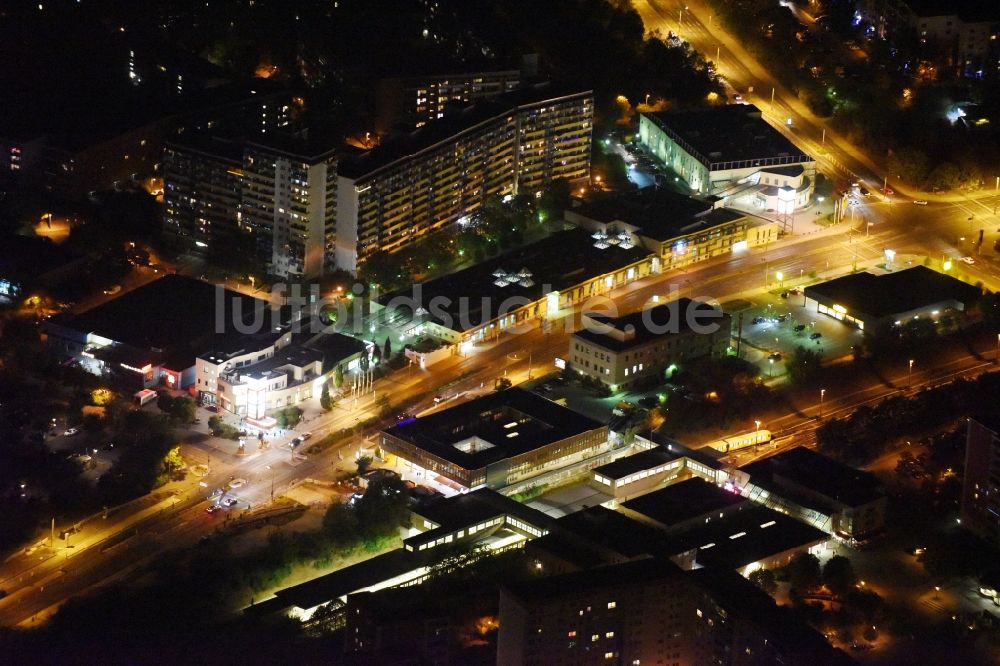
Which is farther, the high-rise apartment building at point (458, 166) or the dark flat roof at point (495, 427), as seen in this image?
the high-rise apartment building at point (458, 166)

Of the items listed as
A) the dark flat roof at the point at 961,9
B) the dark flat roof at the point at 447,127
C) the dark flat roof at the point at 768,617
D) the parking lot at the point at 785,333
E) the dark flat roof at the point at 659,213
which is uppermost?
the dark flat roof at the point at 961,9

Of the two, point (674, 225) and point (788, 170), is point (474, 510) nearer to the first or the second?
point (674, 225)

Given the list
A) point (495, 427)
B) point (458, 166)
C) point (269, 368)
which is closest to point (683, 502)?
point (495, 427)

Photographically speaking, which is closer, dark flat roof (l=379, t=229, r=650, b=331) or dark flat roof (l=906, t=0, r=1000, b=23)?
dark flat roof (l=379, t=229, r=650, b=331)

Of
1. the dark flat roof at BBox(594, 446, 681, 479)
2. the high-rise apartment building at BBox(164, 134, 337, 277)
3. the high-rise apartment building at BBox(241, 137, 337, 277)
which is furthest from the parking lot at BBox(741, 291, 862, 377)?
the high-rise apartment building at BBox(164, 134, 337, 277)

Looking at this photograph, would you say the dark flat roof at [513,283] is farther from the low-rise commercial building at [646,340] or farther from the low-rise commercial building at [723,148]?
the low-rise commercial building at [723,148]

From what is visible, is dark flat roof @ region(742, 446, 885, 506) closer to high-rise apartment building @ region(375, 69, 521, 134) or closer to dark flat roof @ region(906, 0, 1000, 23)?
high-rise apartment building @ region(375, 69, 521, 134)

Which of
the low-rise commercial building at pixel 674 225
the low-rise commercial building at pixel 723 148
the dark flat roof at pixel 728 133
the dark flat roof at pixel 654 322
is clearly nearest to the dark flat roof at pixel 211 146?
the low-rise commercial building at pixel 674 225
